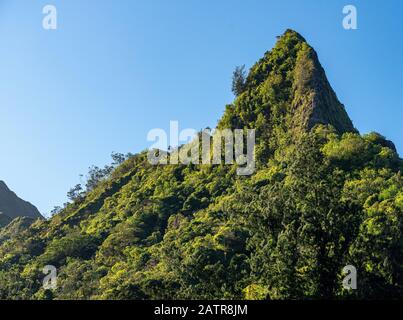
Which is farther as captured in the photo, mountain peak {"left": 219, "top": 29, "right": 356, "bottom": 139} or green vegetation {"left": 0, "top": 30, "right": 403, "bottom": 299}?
mountain peak {"left": 219, "top": 29, "right": 356, "bottom": 139}

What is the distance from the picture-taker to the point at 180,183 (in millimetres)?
94000

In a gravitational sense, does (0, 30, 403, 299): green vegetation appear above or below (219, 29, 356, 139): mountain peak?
below

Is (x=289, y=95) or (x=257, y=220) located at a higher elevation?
(x=289, y=95)

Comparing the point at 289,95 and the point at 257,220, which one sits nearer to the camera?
the point at 257,220

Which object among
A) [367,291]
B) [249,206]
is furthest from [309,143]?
[367,291]

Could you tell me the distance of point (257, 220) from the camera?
143 feet

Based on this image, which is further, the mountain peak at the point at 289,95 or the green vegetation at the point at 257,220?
the mountain peak at the point at 289,95

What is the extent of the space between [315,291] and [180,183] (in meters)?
56.5

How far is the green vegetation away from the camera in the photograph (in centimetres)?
4038

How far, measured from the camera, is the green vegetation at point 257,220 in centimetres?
4038

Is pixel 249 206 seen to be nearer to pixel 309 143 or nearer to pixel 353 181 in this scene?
pixel 309 143

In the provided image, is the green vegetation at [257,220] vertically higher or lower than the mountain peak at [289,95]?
lower
